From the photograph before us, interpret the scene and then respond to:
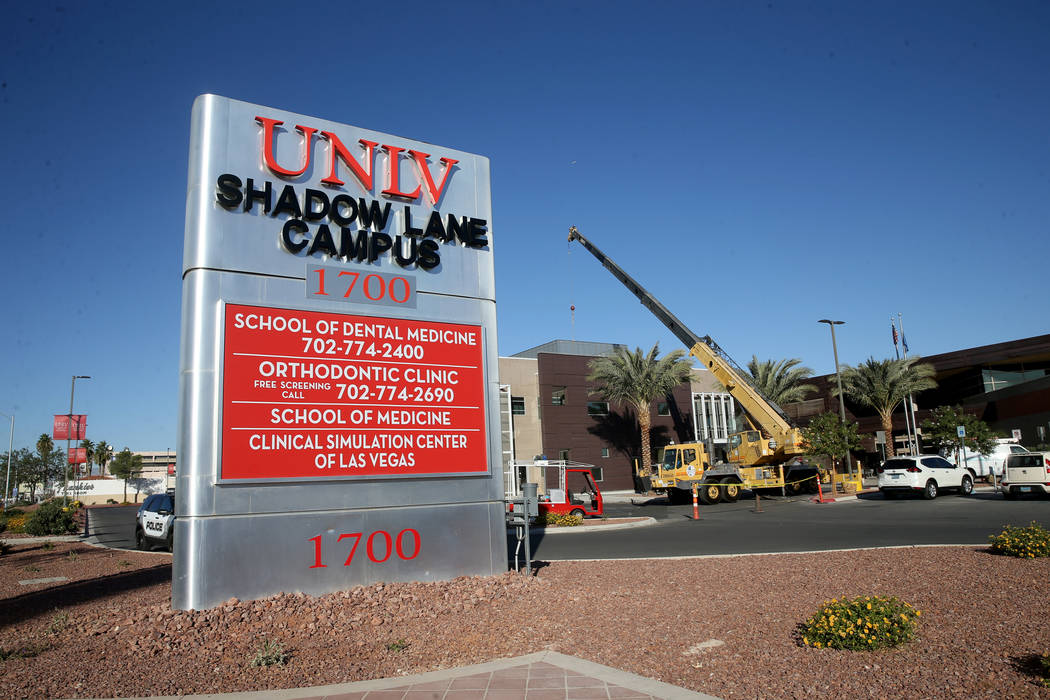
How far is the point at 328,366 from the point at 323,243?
5.55 feet

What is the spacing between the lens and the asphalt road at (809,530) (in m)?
14.4

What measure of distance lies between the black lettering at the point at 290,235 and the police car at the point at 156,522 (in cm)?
1170

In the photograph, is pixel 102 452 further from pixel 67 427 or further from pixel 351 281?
pixel 351 281

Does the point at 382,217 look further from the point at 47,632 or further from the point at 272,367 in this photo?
the point at 47,632

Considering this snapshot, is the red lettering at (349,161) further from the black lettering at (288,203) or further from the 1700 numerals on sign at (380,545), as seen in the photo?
the 1700 numerals on sign at (380,545)

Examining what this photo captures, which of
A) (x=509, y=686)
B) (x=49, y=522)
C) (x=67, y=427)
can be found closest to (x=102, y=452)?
(x=67, y=427)

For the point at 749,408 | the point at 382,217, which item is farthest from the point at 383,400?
the point at 749,408

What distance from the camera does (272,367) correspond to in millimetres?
8797

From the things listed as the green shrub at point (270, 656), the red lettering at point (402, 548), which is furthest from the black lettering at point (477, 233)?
the green shrub at point (270, 656)

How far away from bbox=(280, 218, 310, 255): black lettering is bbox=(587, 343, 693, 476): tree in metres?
34.3

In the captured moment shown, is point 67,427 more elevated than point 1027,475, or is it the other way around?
point 67,427

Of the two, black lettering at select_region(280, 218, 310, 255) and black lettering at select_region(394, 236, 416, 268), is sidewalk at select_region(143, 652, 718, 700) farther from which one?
black lettering at select_region(394, 236, 416, 268)

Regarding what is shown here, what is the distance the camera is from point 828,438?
105ft

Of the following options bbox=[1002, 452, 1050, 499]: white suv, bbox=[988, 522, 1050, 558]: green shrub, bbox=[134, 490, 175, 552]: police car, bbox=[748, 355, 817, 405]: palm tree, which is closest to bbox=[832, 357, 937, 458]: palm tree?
bbox=[748, 355, 817, 405]: palm tree
